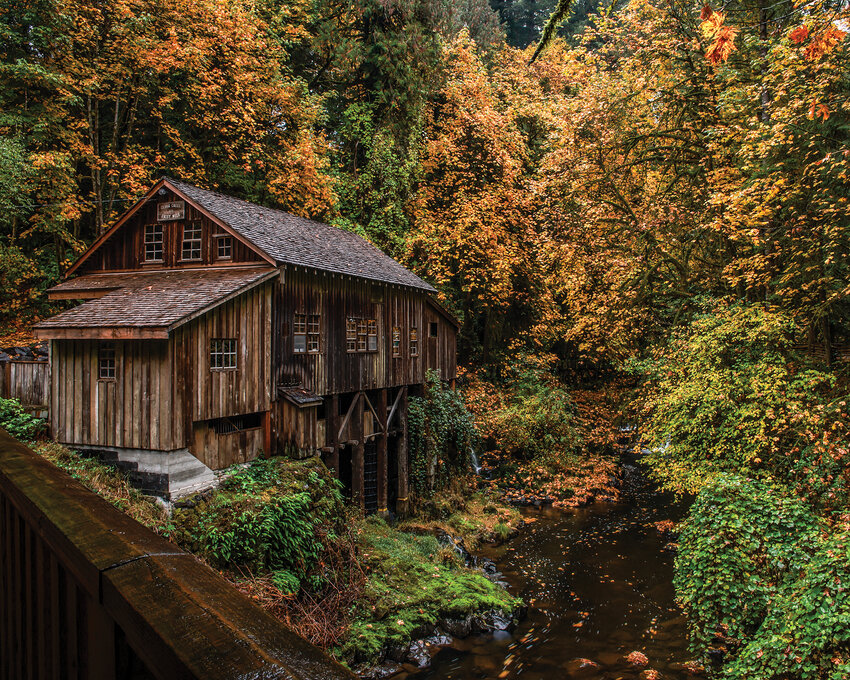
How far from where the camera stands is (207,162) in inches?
848

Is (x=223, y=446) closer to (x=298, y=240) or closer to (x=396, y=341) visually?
(x=298, y=240)

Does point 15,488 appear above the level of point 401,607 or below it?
above

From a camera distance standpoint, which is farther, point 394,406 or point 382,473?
point 394,406

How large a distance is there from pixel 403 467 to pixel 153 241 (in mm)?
10858

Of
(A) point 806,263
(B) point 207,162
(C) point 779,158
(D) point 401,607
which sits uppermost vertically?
(B) point 207,162

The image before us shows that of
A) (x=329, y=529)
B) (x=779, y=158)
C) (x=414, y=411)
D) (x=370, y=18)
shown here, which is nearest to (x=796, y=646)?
(x=329, y=529)

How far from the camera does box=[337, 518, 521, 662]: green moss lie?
421 inches

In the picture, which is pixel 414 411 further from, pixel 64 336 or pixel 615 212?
pixel 64 336

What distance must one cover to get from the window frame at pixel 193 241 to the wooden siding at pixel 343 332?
2.47 m

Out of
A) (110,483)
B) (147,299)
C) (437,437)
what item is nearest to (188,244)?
(147,299)

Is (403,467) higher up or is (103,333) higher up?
(103,333)

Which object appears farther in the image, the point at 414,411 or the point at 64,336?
the point at 414,411

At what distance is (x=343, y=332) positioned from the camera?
16.2m

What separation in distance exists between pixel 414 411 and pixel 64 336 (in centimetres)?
1153
